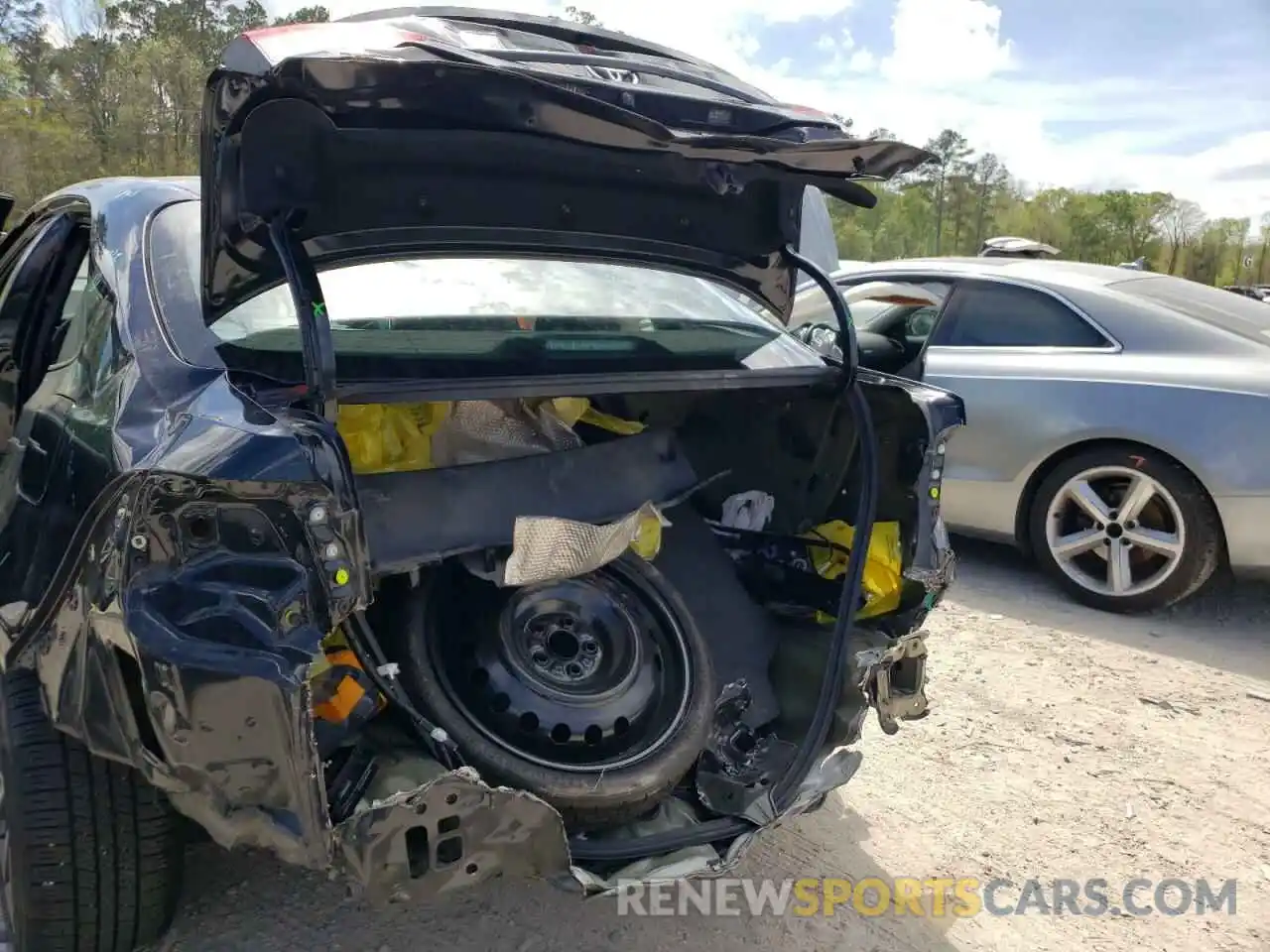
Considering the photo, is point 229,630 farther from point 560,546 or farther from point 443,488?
point 560,546

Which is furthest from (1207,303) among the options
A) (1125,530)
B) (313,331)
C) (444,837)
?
(444,837)

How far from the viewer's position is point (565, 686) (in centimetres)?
245

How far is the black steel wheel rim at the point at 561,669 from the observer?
237 centimetres

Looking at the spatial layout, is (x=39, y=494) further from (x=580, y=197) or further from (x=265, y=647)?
(x=580, y=197)

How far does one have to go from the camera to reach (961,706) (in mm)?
3732

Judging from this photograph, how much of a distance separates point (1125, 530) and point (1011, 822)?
2.03 meters

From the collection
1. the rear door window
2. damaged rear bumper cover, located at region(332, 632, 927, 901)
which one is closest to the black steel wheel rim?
damaged rear bumper cover, located at region(332, 632, 927, 901)

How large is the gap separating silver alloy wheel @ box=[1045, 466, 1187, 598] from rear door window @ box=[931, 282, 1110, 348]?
27.1 inches

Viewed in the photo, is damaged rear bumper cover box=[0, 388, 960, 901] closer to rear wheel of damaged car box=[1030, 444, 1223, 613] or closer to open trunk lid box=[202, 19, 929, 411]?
open trunk lid box=[202, 19, 929, 411]

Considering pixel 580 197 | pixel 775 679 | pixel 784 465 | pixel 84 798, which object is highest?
pixel 580 197

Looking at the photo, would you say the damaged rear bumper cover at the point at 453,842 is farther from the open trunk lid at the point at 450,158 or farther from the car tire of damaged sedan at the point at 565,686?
the open trunk lid at the point at 450,158

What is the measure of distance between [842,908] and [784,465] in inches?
48.6

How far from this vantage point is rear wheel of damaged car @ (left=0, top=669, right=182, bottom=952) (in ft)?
6.49

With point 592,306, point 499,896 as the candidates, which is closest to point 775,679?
point 499,896
